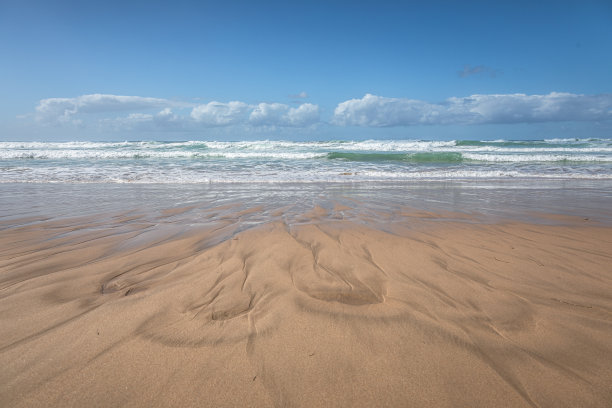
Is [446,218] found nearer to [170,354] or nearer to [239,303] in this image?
[239,303]

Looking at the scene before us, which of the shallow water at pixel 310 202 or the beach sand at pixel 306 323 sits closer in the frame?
the beach sand at pixel 306 323

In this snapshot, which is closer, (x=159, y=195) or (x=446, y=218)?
(x=446, y=218)

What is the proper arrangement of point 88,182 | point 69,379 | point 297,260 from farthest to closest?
point 88,182, point 297,260, point 69,379

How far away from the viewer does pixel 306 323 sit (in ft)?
6.14

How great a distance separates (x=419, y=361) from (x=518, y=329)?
721 millimetres

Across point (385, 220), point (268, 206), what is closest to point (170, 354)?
point (385, 220)

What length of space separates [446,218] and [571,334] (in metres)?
3.28

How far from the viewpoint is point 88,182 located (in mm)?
9984

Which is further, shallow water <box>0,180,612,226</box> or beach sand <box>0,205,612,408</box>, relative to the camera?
shallow water <box>0,180,612,226</box>

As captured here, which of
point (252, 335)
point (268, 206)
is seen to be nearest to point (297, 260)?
point (252, 335)

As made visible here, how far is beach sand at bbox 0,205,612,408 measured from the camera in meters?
1.38

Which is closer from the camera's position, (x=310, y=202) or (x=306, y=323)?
(x=306, y=323)

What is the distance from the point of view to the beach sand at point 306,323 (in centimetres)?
138

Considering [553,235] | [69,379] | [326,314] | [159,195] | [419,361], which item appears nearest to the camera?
[69,379]
